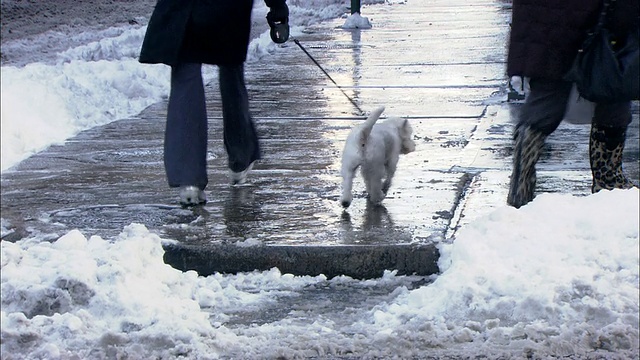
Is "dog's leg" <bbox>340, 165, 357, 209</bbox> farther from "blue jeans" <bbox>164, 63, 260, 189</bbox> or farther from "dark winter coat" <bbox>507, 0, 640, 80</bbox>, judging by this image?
"dark winter coat" <bbox>507, 0, 640, 80</bbox>

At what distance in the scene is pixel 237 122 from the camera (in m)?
6.72

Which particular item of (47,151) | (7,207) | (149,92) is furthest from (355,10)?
(7,207)

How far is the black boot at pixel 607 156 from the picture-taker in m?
5.83

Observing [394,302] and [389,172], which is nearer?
[394,302]

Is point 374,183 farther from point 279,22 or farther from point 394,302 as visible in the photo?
point 394,302

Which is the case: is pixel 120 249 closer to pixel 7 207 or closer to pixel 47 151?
pixel 7 207

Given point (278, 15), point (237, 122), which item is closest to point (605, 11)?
point (278, 15)

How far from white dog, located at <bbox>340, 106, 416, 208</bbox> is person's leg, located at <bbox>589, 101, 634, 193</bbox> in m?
1.10

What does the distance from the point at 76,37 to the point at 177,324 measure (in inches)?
110

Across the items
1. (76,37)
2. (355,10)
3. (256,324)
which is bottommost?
(355,10)

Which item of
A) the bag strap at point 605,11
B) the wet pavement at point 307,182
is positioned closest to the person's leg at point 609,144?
the wet pavement at point 307,182

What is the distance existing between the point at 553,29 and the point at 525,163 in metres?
0.73

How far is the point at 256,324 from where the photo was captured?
187 inches

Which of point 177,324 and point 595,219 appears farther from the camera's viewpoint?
point 595,219
